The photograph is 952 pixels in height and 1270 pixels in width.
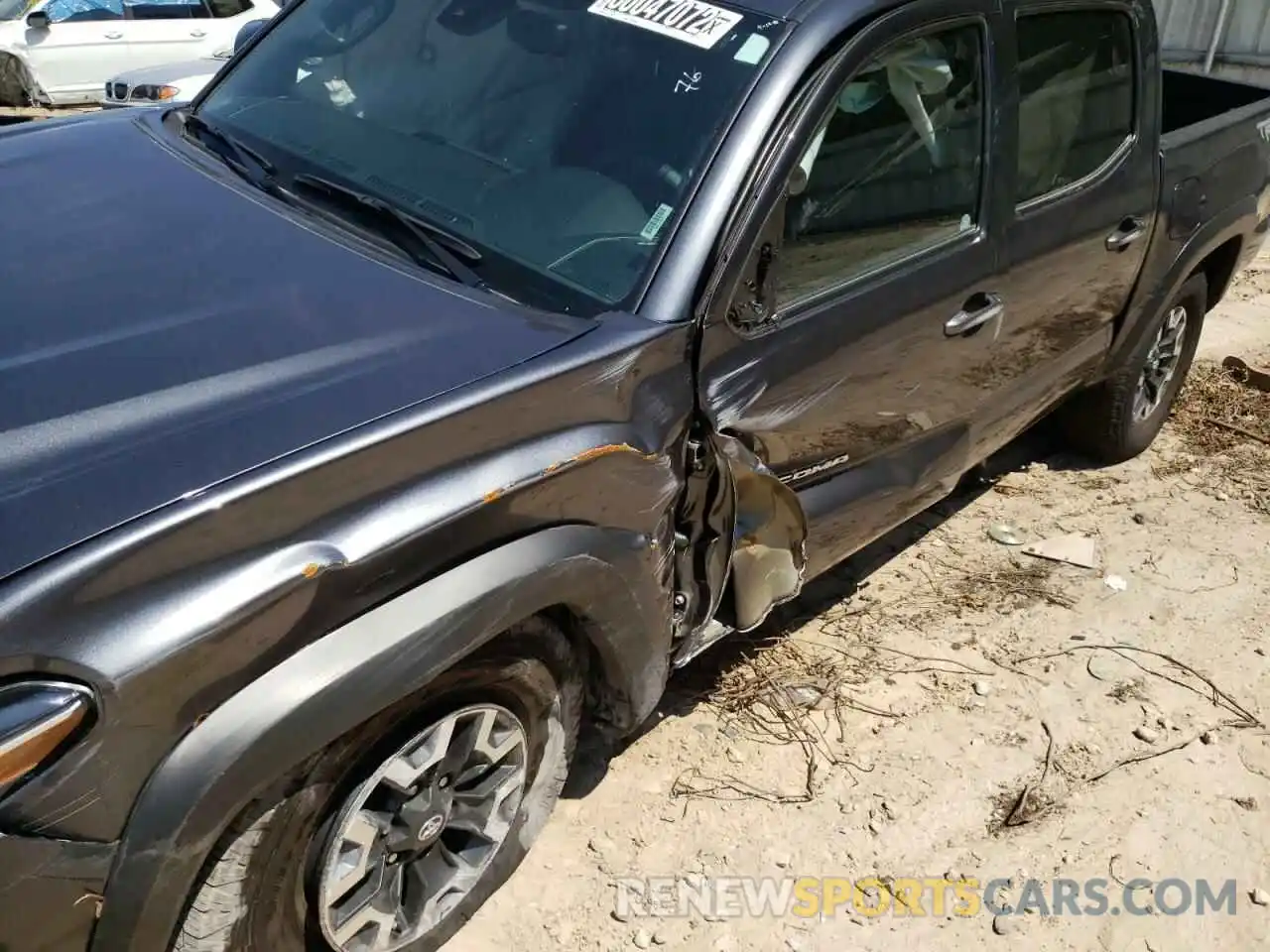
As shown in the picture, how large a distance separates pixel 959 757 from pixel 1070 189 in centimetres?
160

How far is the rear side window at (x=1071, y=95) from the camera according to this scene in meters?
3.12

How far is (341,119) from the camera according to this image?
110 inches

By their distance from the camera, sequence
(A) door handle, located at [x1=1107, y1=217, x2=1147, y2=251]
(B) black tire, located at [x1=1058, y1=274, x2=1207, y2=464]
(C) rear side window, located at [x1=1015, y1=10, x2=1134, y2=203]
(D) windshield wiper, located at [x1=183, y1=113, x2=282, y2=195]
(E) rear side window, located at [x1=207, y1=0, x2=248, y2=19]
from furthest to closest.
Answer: (E) rear side window, located at [x1=207, y1=0, x2=248, y2=19] < (B) black tire, located at [x1=1058, y1=274, x2=1207, y2=464] < (A) door handle, located at [x1=1107, y1=217, x2=1147, y2=251] < (C) rear side window, located at [x1=1015, y1=10, x2=1134, y2=203] < (D) windshield wiper, located at [x1=183, y1=113, x2=282, y2=195]

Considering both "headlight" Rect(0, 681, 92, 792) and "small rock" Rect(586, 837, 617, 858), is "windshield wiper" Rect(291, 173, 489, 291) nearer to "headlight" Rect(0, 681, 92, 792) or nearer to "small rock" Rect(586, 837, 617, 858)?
"headlight" Rect(0, 681, 92, 792)

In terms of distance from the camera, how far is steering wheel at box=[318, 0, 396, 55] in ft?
9.65

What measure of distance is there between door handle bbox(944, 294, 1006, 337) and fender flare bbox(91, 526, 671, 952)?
4.04 ft

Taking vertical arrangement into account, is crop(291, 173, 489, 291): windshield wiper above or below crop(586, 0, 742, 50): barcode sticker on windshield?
below

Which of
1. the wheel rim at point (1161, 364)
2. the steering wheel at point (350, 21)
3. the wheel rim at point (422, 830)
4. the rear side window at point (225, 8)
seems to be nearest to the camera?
the wheel rim at point (422, 830)

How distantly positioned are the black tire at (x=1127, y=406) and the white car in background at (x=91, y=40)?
7790 millimetres

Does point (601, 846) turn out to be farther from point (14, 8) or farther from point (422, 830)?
point (14, 8)

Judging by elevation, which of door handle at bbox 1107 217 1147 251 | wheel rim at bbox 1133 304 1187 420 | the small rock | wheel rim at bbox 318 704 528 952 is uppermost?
door handle at bbox 1107 217 1147 251

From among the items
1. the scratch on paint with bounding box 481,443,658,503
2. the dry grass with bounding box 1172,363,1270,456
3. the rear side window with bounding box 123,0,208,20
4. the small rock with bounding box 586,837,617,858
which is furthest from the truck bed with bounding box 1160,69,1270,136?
the rear side window with bounding box 123,0,208,20

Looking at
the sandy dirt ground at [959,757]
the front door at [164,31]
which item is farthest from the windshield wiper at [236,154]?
the front door at [164,31]

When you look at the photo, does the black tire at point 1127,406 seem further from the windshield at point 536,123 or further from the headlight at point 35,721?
the headlight at point 35,721
